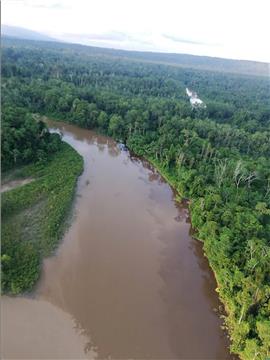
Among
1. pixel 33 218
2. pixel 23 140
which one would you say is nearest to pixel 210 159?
pixel 23 140

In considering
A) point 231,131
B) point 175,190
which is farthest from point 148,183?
point 231,131

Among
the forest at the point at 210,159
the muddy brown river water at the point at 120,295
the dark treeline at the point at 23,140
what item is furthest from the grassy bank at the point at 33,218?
the forest at the point at 210,159

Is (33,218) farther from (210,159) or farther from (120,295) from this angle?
(210,159)

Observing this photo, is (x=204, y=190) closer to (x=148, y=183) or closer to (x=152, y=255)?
(x=148, y=183)

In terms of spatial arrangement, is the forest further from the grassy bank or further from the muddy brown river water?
the grassy bank

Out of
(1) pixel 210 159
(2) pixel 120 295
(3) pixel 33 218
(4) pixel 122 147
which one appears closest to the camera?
(2) pixel 120 295

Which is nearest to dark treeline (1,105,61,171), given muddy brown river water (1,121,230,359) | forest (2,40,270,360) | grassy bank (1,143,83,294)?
forest (2,40,270,360)
